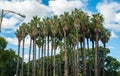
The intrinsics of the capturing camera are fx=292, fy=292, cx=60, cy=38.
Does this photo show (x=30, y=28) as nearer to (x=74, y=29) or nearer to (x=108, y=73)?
(x=74, y=29)

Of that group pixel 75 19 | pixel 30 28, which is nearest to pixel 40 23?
pixel 30 28

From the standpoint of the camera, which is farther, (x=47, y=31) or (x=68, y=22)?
(x=47, y=31)

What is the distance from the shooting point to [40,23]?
90.2 metres

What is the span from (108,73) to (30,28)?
3583 centimetres

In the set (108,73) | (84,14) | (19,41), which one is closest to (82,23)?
(84,14)

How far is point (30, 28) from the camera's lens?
90000 mm

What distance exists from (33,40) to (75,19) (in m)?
18.1

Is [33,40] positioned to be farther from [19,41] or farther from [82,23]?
[82,23]

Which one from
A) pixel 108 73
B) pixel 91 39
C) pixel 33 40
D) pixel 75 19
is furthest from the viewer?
pixel 108 73

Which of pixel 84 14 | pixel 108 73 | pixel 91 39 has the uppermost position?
pixel 84 14

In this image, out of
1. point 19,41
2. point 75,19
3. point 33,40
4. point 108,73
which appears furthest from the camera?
point 108,73

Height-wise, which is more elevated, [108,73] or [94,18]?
[94,18]

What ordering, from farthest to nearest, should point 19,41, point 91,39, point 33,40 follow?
point 19,41
point 33,40
point 91,39

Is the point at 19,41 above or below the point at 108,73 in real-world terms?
above
